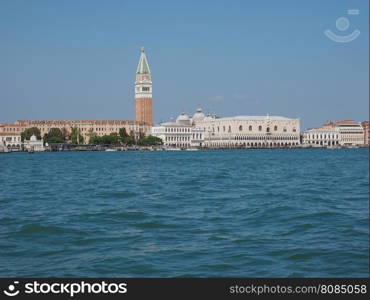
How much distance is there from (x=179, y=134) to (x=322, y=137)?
20.8 m

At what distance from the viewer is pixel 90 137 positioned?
256 ft

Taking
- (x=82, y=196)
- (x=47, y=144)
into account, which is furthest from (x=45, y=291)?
(x=47, y=144)

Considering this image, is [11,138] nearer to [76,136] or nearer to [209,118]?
[76,136]

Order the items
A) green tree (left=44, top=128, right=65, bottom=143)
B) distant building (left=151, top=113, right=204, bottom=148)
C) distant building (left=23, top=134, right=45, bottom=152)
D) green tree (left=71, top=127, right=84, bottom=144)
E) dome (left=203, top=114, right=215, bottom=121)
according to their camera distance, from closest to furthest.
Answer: distant building (left=23, top=134, right=45, bottom=152) → green tree (left=44, top=128, right=65, bottom=143) → green tree (left=71, top=127, right=84, bottom=144) → distant building (left=151, top=113, right=204, bottom=148) → dome (left=203, top=114, right=215, bottom=121)

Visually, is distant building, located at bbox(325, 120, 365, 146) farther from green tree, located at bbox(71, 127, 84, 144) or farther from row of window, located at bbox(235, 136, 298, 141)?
green tree, located at bbox(71, 127, 84, 144)

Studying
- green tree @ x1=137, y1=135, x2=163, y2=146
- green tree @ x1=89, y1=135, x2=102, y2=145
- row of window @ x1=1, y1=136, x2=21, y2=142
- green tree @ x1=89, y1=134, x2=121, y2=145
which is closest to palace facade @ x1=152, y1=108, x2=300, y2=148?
green tree @ x1=137, y1=135, x2=163, y2=146

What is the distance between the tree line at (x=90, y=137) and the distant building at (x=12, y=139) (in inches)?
41.5

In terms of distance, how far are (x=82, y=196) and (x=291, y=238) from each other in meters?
6.73

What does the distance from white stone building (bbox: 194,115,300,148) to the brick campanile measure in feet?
27.3

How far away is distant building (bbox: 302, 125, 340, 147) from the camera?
3625 inches

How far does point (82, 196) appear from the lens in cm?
1279

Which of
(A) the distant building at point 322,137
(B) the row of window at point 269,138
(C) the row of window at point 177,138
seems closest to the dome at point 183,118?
(C) the row of window at point 177,138

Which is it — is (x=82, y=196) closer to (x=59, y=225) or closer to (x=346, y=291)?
(x=59, y=225)

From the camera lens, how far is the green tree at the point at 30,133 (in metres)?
73.3
